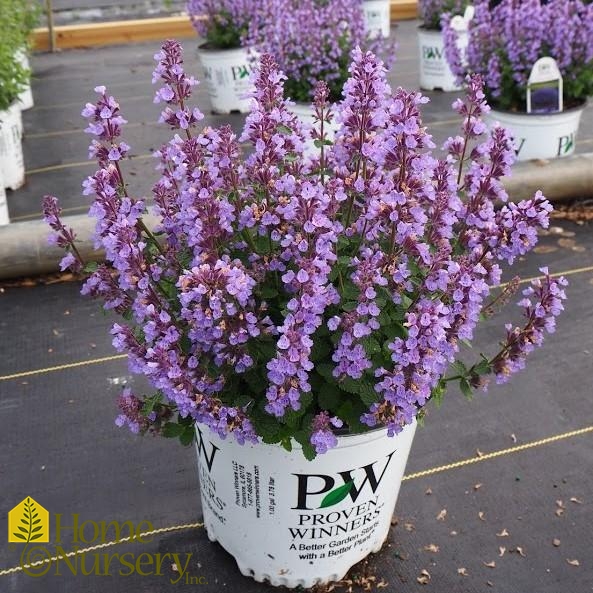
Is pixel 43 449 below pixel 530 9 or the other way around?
below

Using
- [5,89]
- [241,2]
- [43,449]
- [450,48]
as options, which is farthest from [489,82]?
[43,449]

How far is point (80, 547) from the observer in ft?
7.53

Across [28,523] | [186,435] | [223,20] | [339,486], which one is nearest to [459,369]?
[339,486]

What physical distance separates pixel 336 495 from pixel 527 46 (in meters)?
3.43

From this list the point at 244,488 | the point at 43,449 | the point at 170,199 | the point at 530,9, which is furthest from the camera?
the point at 530,9

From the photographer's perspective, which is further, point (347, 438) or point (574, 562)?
point (574, 562)

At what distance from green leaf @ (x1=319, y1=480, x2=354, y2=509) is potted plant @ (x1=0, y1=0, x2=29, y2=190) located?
3.63 metres

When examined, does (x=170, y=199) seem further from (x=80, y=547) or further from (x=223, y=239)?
(x=80, y=547)

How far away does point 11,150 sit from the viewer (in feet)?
16.0

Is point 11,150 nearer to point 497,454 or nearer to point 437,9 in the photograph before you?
point 497,454

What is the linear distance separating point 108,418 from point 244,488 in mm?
1112

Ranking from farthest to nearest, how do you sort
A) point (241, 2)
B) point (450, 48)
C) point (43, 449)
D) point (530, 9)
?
point (241, 2) → point (450, 48) → point (530, 9) → point (43, 449)

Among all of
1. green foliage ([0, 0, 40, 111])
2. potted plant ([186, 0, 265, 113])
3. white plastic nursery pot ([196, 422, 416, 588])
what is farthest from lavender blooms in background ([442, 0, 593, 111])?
white plastic nursery pot ([196, 422, 416, 588])

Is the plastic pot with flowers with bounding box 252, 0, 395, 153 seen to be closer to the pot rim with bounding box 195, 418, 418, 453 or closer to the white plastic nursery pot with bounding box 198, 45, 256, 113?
the white plastic nursery pot with bounding box 198, 45, 256, 113
